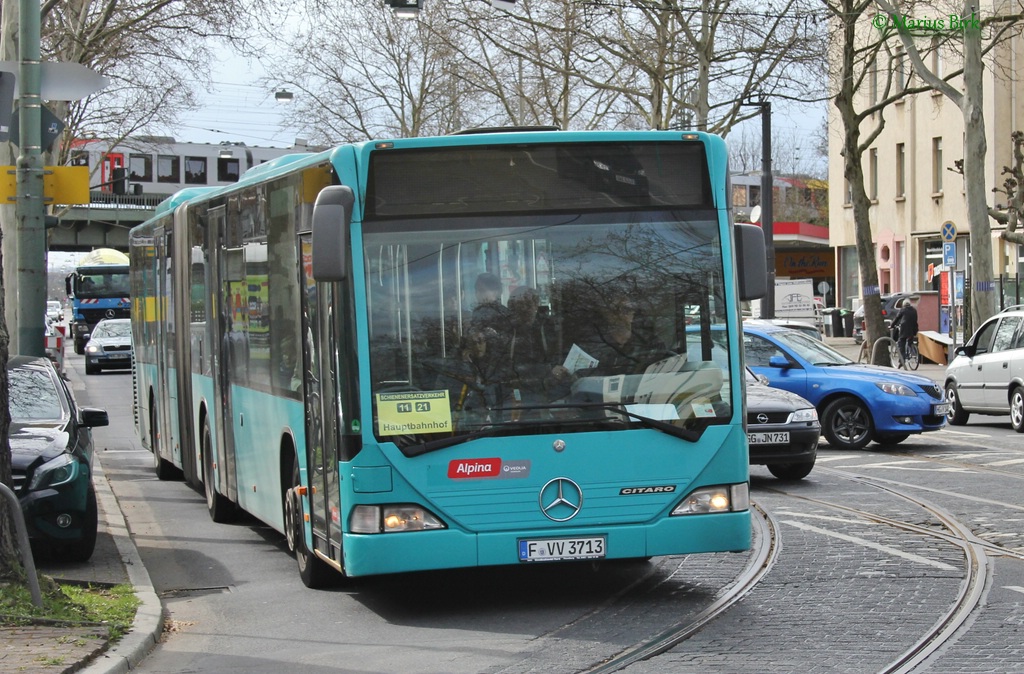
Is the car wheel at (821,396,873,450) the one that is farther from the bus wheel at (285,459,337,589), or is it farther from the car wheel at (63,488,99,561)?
A: the car wheel at (63,488,99,561)

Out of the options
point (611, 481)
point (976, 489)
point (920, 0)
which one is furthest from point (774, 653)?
point (920, 0)

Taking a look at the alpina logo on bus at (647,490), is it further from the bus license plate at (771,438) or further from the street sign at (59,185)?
the street sign at (59,185)

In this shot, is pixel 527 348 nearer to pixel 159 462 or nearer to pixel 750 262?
pixel 750 262

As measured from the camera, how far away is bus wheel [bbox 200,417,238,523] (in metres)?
13.3

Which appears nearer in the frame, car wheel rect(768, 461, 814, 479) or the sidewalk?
the sidewalk

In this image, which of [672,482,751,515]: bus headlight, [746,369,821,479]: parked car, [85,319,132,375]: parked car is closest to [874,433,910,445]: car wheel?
[746,369,821,479]: parked car

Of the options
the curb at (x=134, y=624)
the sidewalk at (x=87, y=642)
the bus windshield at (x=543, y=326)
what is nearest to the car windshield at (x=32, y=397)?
the curb at (x=134, y=624)

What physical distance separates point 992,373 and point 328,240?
16598 millimetres

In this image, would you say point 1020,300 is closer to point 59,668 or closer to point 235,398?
point 235,398

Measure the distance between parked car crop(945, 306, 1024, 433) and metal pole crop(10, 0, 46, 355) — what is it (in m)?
13.0

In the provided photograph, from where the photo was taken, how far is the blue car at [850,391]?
60.6 ft

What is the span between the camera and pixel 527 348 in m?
8.32

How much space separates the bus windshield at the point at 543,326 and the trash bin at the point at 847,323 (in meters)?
46.1

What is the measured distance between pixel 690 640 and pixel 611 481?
42.9 inches
